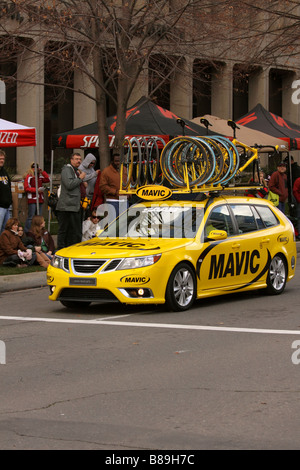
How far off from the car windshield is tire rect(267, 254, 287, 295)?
1592mm

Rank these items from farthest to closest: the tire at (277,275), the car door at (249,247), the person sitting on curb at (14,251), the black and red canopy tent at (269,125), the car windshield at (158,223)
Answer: the black and red canopy tent at (269,125), the person sitting on curb at (14,251), the tire at (277,275), the car door at (249,247), the car windshield at (158,223)

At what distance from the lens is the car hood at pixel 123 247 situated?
38.5 feet

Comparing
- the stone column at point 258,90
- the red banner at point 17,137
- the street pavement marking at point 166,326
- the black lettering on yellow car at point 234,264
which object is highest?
the stone column at point 258,90

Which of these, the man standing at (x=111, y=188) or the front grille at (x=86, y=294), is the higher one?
the man standing at (x=111, y=188)

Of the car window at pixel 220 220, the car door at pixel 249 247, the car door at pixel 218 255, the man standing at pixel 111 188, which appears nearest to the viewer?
the car door at pixel 218 255

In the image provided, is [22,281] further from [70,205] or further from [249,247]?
[249,247]

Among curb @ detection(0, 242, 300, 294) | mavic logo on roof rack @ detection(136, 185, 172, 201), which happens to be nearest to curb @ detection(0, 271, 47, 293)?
curb @ detection(0, 242, 300, 294)

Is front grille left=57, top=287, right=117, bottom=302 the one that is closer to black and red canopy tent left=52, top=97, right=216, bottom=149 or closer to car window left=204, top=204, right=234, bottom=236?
car window left=204, top=204, right=234, bottom=236

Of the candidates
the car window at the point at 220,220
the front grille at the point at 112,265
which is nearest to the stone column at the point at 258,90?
the car window at the point at 220,220

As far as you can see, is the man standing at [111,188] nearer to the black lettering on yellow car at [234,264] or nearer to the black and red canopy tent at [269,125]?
the black lettering on yellow car at [234,264]

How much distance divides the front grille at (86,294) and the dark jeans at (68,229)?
18.9ft

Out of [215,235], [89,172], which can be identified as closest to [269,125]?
[89,172]

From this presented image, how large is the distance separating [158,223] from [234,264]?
48.2 inches
